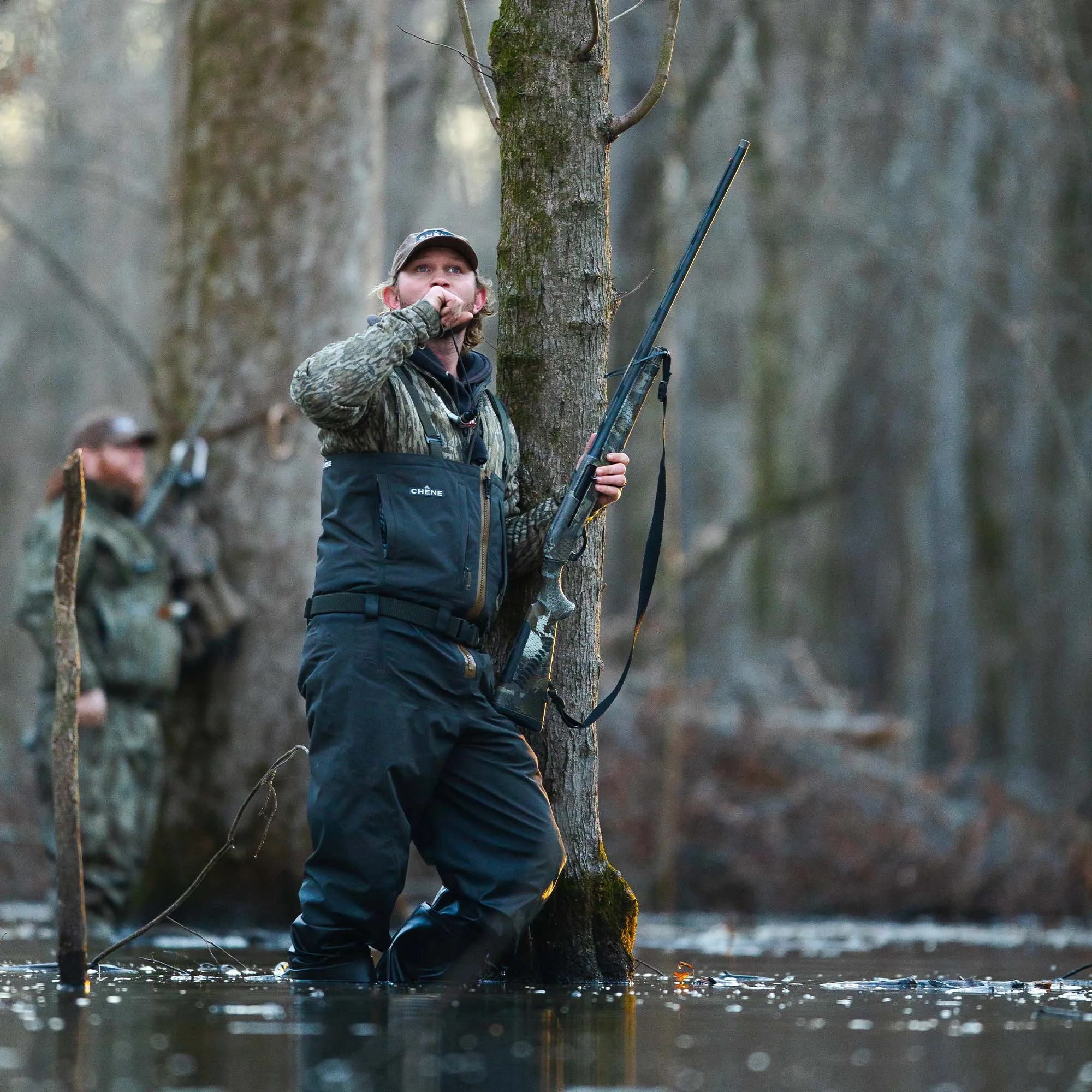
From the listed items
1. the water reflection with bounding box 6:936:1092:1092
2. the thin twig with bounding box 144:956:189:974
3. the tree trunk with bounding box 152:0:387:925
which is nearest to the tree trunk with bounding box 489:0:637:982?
the water reflection with bounding box 6:936:1092:1092

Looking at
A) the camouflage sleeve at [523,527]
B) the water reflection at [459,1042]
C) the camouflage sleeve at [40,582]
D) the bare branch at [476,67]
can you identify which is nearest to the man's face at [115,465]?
the camouflage sleeve at [40,582]

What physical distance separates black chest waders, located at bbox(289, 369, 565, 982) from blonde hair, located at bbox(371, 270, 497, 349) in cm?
54

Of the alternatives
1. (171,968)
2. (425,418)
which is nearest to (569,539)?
(425,418)

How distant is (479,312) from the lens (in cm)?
627

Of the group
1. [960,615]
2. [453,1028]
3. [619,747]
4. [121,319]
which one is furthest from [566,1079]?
[121,319]

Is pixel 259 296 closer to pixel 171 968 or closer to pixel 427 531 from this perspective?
pixel 171 968

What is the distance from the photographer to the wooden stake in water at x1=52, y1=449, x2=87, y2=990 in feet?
17.2

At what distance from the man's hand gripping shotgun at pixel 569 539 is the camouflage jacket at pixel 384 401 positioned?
6.9 inches

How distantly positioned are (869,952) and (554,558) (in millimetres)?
3539

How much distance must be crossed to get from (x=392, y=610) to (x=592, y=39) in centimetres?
220

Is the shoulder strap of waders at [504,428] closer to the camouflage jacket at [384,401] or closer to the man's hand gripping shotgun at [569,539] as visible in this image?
the camouflage jacket at [384,401]

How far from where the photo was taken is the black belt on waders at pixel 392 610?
5.61 m

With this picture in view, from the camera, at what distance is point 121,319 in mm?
29516

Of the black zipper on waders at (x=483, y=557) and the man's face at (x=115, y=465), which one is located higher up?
the man's face at (x=115, y=465)
